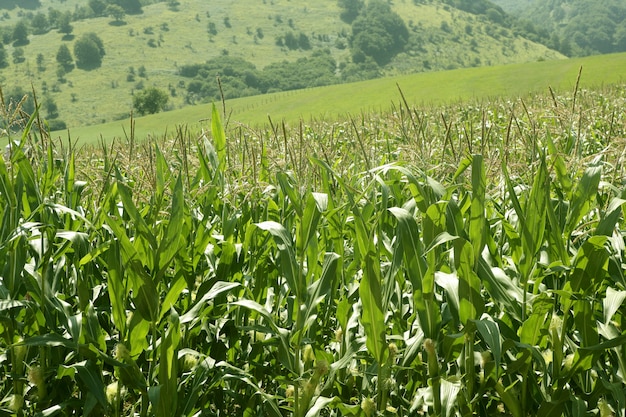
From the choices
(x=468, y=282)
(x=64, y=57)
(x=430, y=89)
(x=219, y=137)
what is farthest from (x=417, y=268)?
(x=64, y=57)

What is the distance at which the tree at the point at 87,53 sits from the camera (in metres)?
159

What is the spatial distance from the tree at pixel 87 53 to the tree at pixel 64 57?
2247 mm

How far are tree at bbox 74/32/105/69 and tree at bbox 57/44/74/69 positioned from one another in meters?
2.25

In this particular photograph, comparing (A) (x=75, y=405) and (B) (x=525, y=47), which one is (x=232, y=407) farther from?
(B) (x=525, y=47)

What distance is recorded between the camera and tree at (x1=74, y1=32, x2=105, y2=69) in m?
159

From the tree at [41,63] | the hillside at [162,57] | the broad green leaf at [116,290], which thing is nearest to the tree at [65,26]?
the hillside at [162,57]

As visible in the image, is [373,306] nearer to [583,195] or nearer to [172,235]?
[172,235]

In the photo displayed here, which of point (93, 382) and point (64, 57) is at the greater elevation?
point (93, 382)

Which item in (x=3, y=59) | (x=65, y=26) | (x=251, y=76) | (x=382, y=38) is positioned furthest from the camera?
(x=65, y=26)

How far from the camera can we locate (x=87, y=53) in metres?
160

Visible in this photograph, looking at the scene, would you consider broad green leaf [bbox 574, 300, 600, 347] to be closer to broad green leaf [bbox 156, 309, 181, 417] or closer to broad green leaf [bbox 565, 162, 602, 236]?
broad green leaf [bbox 565, 162, 602, 236]

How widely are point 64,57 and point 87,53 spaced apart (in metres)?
6.51

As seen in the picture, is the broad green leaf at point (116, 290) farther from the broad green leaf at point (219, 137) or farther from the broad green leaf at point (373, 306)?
the broad green leaf at point (219, 137)

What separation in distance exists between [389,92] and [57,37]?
174m
